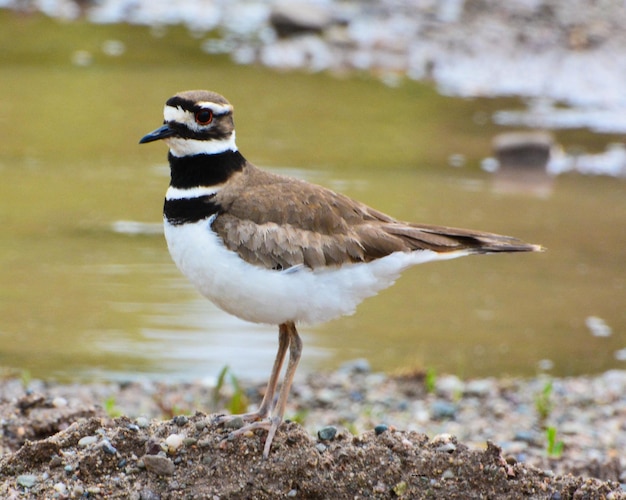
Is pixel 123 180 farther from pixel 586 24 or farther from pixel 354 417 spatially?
pixel 586 24

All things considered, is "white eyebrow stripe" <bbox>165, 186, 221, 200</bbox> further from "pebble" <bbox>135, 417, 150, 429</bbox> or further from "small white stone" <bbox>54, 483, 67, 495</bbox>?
"small white stone" <bbox>54, 483, 67, 495</bbox>

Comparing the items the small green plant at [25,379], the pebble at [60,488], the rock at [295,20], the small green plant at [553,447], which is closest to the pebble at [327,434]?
the pebble at [60,488]

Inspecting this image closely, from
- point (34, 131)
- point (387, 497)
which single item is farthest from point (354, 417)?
point (34, 131)

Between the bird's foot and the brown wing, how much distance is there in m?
0.67

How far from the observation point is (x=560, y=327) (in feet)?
27.2

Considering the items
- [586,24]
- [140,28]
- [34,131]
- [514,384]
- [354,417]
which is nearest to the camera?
[354,417]

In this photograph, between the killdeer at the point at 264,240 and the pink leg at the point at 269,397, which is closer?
the killdeer at the point at 264,240

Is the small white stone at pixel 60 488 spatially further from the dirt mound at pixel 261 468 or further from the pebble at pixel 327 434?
the pebble at pixel 327 434

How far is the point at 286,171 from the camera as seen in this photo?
11219 millimetres

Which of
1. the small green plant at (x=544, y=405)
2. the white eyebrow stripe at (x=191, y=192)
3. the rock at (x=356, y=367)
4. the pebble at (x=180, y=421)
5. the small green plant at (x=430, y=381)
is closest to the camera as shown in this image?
the white eyebrow stripe at (x=191, y=192)

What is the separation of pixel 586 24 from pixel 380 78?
3.54m

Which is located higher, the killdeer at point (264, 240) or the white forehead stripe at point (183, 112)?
the white forehead stripe at point (183, 112)

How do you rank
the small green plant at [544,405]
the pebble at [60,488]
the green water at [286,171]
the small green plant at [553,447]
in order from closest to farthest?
1. the pebble at [60,488]
2. the small green plant at [553,447]
3. the small green plant at [544,405]
4. the green water at [286,171]

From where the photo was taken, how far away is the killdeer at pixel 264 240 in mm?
4410
